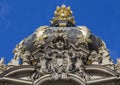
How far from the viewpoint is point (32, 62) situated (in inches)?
1385

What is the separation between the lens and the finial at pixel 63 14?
4266cm

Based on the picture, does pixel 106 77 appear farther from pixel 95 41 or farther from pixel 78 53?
pixel 95 41

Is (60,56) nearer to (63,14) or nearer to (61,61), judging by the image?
(61,61)

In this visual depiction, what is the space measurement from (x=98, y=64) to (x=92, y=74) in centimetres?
109

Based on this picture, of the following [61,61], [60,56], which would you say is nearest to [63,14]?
[60,56]

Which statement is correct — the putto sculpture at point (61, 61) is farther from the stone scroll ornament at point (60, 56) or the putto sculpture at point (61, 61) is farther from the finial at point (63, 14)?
the finial at point (63, 14)

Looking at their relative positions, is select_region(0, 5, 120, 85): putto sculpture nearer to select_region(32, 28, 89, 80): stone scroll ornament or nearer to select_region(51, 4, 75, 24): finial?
select_region(32, 28, 89, 80): stone scroll ornament

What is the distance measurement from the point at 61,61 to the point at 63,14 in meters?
10.4

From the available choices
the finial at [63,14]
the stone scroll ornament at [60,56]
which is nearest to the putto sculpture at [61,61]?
the stone scroll ornament at [60,56]

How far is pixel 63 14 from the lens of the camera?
43.1 metres

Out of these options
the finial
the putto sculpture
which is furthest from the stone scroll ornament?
the finial

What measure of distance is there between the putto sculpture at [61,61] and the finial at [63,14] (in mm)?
4069

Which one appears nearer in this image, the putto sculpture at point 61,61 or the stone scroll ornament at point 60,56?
the putto sculpture at point 61,61

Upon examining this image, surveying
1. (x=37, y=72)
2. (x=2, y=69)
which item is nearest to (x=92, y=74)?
(x=37, y=72)
